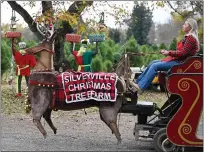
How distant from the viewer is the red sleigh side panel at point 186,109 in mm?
5422

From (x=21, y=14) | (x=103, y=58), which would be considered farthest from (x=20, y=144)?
(x=103, y=58)

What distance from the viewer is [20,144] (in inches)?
255

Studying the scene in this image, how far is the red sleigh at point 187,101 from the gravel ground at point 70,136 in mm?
922

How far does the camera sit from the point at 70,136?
734cm

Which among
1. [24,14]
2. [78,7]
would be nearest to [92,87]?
[78,7]

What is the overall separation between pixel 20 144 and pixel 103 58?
10774mm

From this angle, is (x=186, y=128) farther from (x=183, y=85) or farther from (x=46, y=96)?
(x=46, y=96)

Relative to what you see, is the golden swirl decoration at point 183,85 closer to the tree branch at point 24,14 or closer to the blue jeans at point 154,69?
the blue jeans at point 154,69

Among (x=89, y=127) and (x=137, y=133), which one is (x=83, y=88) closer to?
(x=137, y=133)

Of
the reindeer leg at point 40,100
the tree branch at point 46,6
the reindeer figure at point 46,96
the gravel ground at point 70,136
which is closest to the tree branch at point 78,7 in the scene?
the tree branch at point 46,6

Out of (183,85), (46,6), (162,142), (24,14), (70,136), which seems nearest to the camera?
(183,85)

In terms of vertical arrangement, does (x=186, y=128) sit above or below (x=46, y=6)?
below

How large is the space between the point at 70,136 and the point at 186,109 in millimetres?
2474

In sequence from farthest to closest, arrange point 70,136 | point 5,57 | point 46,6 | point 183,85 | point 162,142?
point 5,57 < point 46,6 < point 70,136 < point 162,142 < point 183,85
